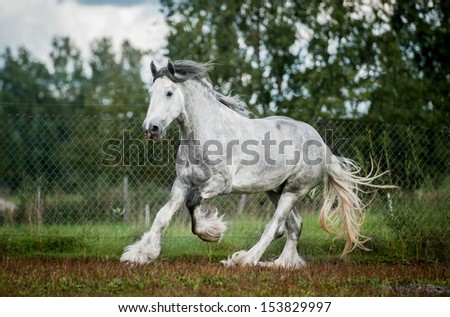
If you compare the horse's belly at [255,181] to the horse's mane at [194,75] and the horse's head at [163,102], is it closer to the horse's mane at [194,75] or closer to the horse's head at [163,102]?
the horse's mane at [194,75]

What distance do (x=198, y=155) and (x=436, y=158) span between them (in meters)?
4.49

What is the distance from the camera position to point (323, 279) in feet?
21.9

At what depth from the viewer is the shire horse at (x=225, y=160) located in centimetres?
693

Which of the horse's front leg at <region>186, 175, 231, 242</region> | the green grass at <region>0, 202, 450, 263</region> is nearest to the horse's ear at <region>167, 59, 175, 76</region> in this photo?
the horse's front leg at <region>186, 175, 231, 242</region>

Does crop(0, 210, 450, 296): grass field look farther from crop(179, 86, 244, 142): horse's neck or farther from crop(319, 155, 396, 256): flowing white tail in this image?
crop(179, 86, 244, 142): horse's neck

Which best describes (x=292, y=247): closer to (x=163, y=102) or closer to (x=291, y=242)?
(x=291, y=242)

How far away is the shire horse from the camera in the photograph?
693cm

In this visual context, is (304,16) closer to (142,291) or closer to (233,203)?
(233,203)

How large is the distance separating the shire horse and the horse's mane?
1cm

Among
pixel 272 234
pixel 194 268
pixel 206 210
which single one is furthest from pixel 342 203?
pixel 194 268

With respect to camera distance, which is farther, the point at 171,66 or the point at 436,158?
the point at 436,158

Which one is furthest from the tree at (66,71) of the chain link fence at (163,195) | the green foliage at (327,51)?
the chain link fence at (163,195)
